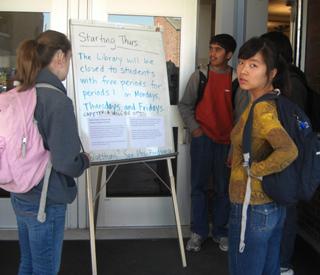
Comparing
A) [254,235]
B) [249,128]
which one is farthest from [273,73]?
[254,235]

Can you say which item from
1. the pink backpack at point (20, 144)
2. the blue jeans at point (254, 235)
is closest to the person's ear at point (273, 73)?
the blue jeans at point (254, 235)

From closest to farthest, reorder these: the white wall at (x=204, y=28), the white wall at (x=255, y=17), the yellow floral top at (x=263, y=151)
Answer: the yellow floral top at (x=263, y=151) → the white wall at (x=255, y=17) → the white wall at (x=204, y=28)

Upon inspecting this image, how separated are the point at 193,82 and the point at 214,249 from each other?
4.52 ft

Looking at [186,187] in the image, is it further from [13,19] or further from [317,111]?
[13,19]

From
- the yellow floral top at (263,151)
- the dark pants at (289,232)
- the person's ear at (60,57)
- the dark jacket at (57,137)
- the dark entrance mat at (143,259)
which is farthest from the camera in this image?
the dark entrance mat at (143,259)

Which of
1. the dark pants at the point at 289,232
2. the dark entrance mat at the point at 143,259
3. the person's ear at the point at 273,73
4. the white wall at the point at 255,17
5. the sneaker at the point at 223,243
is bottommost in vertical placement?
the dark entrance mat at the point at 143,259

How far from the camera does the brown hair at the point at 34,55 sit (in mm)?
2133

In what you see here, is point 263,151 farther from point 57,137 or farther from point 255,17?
point 255,17

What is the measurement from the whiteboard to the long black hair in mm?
1197

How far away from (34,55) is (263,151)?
111 centimetres

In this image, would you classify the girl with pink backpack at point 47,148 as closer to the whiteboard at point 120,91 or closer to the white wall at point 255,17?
the whiteboard at point 120,91

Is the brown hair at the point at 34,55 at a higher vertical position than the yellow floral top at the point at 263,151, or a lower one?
higher

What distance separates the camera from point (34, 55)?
7.04 ft

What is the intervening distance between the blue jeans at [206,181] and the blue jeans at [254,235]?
1.71 meters
